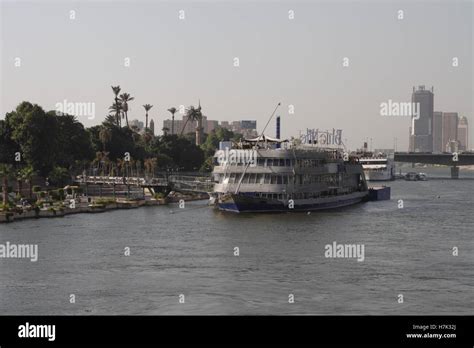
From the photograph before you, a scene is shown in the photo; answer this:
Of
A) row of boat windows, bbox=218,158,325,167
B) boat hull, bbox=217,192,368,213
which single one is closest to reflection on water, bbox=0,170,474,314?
boat hull, bbox=217,192,368,213

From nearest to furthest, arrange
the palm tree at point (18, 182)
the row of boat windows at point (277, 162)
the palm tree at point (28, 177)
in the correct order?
1. the row of boat windows at point (277, 162)
2. the palm tree at point (28, 177)
3. the palm tree at point (18, 182)

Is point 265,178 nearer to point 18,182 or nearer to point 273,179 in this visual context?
point 273,179

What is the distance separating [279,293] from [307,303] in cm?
291

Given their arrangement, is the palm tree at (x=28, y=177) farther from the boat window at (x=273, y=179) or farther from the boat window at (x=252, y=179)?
the boat window at (x=273, y=179)

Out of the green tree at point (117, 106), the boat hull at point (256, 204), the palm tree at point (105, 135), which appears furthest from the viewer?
the green tree at point (117, 106)

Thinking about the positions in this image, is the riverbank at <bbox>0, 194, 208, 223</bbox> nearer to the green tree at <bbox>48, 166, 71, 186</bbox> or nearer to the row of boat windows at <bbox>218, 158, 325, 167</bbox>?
the green tree at <bbox>48, 166, 71, 186</bbox>
